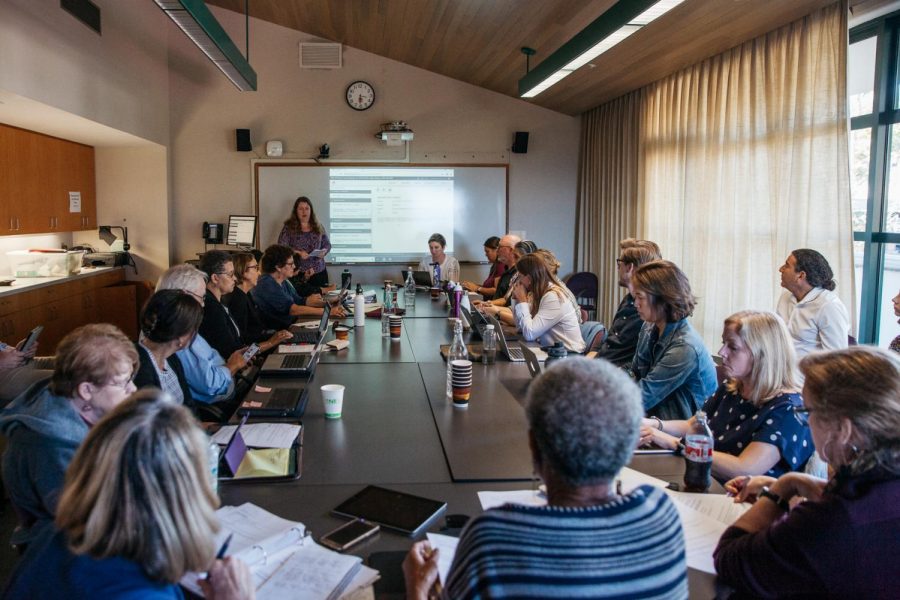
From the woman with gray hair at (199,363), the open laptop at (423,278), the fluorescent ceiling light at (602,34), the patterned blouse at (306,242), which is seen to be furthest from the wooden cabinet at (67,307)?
the fluorescent ceiling light at (602,34)

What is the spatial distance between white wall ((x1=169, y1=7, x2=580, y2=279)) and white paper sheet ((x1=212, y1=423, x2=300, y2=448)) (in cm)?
614

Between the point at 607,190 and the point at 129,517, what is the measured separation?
703 cm

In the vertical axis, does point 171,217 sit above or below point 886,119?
below

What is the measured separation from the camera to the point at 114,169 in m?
7.63

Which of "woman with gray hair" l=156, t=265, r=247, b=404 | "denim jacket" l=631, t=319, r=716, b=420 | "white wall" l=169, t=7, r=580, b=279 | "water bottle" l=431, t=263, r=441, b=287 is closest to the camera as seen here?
"denim jacket" l=631, t=319, r=716, b=420

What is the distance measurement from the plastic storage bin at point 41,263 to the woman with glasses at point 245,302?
9.88 feet

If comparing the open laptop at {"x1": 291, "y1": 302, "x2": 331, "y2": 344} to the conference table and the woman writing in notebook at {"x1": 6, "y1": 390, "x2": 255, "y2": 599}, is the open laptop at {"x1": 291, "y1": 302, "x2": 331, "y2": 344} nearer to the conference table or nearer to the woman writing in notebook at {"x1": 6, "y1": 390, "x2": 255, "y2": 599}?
the conference table

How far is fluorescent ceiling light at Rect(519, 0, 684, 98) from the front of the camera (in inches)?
132

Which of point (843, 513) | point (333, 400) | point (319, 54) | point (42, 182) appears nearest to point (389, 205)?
point (319, 54)

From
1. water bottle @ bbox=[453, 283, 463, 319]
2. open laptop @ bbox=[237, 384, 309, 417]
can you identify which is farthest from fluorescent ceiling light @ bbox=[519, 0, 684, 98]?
open laptop @ bbox=[237, 384, 309, 417]

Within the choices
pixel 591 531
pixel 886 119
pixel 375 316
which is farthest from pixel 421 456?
pixel 886 119

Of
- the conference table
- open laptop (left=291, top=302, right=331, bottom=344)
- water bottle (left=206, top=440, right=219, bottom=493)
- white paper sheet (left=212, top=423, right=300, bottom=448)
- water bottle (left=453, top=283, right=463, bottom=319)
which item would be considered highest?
water bottle (left=453, top=283, right=463, bottom=319)

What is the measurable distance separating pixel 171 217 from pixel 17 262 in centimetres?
205

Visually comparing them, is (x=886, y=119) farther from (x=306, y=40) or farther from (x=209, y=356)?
(x=306, y=40)
